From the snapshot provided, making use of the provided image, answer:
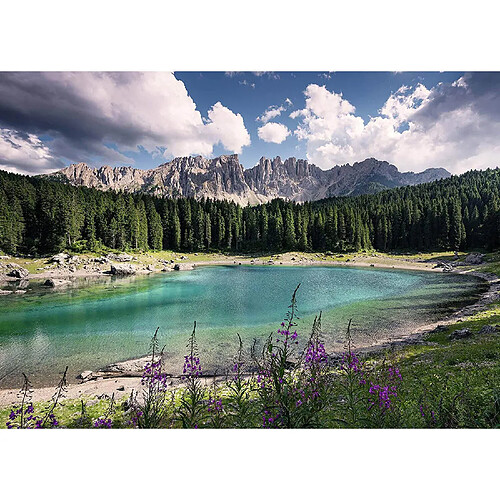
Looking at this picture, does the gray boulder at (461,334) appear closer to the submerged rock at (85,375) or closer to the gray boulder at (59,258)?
the submerged rock at (85,375)

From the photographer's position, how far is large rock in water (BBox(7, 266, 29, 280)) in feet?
91.9

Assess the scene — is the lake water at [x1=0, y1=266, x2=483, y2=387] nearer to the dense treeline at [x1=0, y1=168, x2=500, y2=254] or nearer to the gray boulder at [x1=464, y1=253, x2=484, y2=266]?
the dense treeline at [x1=0, y1=168, x2=500, y2=254]

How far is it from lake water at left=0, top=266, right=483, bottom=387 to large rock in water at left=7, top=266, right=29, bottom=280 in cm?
939

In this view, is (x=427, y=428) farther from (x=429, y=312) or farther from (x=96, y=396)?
(x=429, y=312)

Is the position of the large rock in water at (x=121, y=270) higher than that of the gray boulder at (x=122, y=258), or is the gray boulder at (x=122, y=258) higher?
the gray boulder at (x=122, y=258)

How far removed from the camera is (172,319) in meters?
13.9

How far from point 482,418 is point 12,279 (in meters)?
38.1

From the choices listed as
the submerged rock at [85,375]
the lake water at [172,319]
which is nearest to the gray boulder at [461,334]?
the lake water at [172,319]

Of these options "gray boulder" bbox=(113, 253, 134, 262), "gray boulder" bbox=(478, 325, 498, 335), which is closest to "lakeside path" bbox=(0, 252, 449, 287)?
"gray boulder" bbox=(113, 253, 134, 262)

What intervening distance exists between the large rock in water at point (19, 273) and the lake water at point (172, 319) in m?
9.39

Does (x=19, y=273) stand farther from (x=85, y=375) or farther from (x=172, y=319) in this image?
(x=85, y=375)

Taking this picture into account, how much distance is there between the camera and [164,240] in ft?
207

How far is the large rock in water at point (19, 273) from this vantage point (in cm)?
2800

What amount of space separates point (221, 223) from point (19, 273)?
1748 inches
